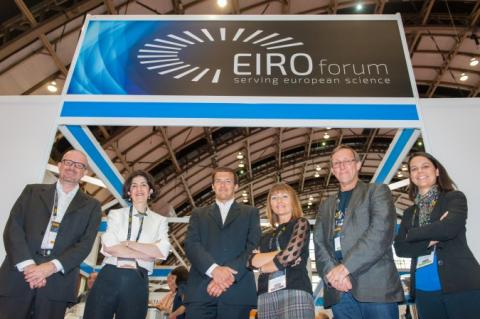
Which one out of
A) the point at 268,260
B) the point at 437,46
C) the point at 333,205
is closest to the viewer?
the point at 268,260

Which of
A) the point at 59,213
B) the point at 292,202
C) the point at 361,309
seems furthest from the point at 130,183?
the point at 361,309

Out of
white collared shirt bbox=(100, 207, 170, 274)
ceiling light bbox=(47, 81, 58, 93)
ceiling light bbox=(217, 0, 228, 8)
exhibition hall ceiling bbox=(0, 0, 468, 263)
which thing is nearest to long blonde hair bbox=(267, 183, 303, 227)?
white collared shirt bbox=(100, 207, 170, 274)

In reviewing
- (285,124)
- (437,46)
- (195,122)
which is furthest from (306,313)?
(437,46)

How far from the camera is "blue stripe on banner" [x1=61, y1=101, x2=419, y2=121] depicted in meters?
2.91

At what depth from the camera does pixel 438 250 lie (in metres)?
2.07

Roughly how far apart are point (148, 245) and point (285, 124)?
131cm

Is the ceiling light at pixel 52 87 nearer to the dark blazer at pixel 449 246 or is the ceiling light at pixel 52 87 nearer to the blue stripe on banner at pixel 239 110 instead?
the blue stripe on banner at pixel 239 110

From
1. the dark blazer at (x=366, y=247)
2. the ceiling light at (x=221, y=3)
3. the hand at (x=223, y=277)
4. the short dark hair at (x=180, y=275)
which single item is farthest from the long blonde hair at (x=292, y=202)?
the ceiling light at (x=221, y=3)

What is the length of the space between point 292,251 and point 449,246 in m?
0.83

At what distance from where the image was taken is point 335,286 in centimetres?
209

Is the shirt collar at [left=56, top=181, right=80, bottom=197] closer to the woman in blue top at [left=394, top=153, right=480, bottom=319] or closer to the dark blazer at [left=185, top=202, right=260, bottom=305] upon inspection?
the dark blazer at [left=185, top=202, right=260, bottom=305]

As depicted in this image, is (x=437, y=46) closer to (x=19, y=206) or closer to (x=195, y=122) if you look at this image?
(x=195, y=122)

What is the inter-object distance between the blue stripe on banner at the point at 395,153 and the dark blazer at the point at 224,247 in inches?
54.5

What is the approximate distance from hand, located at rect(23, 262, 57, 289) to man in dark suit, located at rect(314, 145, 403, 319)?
1542mm
